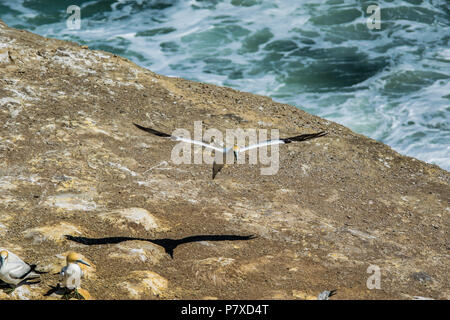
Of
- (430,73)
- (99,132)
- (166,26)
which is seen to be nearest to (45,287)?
(99,132)

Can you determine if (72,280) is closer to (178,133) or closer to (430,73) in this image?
(178,133)

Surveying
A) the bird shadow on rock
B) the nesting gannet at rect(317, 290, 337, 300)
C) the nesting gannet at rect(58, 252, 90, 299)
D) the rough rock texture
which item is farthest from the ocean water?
the nesting gannet at rect(58, 252, 90, 299)

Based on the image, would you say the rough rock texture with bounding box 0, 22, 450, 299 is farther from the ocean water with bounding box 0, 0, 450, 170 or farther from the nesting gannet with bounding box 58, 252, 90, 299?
the ocean water with bounding box 0, 0, 450, 170

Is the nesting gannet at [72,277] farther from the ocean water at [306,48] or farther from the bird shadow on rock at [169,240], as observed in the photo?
the ocean water at [306,48]

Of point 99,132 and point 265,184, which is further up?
point 99,132

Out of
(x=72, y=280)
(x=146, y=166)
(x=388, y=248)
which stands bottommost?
(x=388, y=248)

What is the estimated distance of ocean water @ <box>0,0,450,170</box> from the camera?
75.4 feet

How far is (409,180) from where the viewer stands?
13.4 meters

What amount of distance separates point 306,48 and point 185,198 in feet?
62.1

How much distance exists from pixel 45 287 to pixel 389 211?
A: 7438mm

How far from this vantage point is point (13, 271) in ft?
23.7

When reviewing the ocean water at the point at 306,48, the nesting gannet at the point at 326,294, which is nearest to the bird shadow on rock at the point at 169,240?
the nesting gannet at the point at 326,294

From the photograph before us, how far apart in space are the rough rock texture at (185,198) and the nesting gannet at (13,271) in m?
0.17

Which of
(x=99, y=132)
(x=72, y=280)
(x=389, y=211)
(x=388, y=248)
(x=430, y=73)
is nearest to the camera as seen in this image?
(x=72, y=280)
